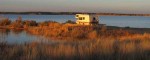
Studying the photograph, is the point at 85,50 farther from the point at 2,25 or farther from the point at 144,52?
the point at 2,25

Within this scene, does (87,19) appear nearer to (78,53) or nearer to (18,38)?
(18,38)

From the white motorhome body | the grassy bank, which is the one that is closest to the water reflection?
the grassy bank

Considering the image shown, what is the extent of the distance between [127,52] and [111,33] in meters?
26.5

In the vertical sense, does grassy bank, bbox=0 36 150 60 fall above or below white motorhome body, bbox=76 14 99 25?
above

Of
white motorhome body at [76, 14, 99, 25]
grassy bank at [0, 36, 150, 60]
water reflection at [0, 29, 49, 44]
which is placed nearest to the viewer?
grassy bank at [0, 36, 150, 60]

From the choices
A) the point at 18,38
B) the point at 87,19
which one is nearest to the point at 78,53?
the point at 18,38

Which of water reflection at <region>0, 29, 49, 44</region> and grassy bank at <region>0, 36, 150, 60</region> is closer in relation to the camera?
grassy bank at <region>0, 36, 150, 60</region>

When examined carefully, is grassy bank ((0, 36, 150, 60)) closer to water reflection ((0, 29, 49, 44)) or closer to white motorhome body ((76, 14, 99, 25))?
water reflection ((0, 29, 49, 44))

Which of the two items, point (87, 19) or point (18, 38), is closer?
point (18, 38)

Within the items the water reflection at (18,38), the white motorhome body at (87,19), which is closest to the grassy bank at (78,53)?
the water reflection at (18,38)

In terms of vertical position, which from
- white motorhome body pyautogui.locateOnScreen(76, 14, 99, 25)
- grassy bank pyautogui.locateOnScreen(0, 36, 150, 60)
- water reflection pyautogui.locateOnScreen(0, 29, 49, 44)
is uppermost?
grassy bank pyautogui.locateOnScreen(0, 36, 150, 60)

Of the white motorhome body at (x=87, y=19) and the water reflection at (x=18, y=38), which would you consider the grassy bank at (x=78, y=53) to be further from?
the white motorhome body at (x=87, y=19)

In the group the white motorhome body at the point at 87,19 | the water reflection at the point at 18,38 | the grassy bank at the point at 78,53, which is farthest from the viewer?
the white motorhome body at the point at 87,19

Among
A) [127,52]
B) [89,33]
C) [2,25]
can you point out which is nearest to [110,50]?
[127,52]
